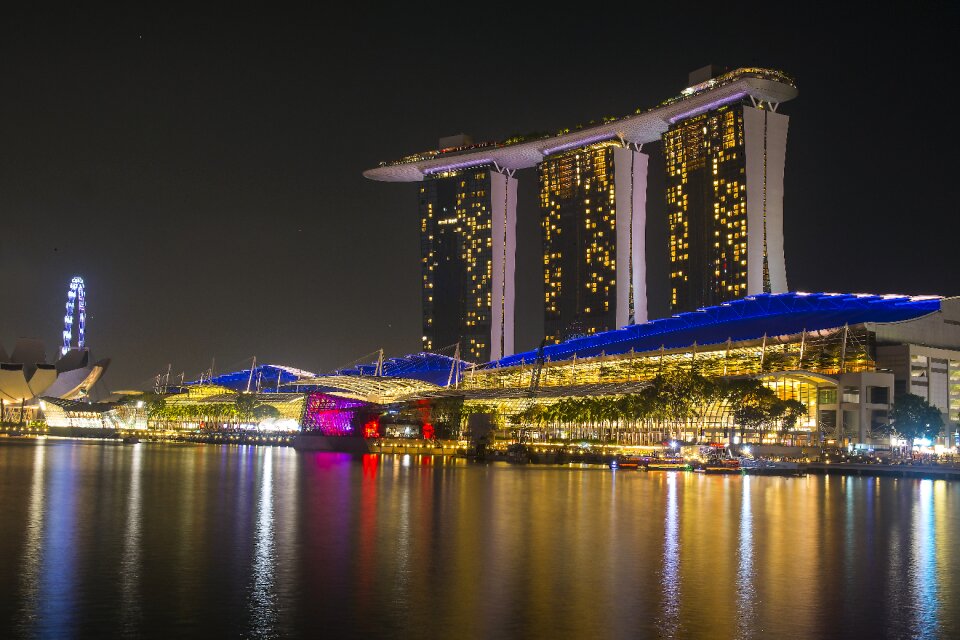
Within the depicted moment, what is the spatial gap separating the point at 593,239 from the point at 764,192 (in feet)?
136

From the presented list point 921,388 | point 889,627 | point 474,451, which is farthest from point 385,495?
point 921,388

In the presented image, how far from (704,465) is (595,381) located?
59.0 m

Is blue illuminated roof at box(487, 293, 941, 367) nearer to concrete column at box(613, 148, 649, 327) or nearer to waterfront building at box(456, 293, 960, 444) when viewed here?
waterfront building at box(456, 293, 960, 444)

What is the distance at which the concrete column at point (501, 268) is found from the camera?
641 ft

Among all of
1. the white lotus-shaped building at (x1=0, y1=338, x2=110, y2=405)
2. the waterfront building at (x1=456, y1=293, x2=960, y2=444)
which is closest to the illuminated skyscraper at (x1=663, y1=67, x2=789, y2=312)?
the waterfront building at (x1=456, y1=293, x2=960, y2=444)

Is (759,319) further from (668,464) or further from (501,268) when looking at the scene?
(501,268)

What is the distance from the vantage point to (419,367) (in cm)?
18225

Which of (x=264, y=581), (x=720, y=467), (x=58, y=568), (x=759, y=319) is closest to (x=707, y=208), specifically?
(x=759, y=319)

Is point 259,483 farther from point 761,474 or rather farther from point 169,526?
point 761,474

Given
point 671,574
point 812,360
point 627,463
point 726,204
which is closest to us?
point 671,574

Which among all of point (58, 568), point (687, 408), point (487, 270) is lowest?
point (58, 568)

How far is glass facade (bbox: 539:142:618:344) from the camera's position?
177 meters

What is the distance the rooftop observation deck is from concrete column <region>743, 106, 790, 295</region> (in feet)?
12.1

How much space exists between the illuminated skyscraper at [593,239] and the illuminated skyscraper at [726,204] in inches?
533
